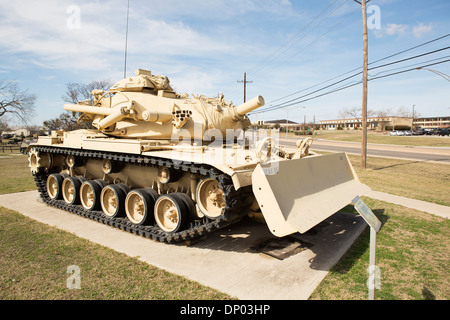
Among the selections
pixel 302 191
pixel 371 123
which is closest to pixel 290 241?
pixel 302 191

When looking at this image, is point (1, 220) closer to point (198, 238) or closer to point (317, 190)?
point (198, 238)

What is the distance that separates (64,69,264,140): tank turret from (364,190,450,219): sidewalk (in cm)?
415

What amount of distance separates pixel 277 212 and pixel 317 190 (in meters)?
1.69

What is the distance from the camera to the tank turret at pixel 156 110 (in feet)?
21.5

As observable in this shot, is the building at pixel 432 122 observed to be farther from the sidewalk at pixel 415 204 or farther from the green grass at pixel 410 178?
the sidewalk at pixel 415 204

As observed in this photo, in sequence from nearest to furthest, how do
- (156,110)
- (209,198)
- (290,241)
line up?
1. (209,198)
2. (290,241)
3. (156,110)

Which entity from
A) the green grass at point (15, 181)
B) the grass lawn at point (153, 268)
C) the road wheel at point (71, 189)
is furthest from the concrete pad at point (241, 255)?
the green grass at point (15, 181)

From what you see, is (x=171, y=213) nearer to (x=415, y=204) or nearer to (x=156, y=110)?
(x=156, y=110)

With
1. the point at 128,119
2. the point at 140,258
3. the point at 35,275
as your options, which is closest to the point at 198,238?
the point at 140,258

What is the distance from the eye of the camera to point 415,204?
9047 mm

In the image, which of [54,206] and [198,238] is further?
[54,206]

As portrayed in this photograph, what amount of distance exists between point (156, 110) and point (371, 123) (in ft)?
302

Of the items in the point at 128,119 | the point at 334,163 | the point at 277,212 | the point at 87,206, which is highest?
the point at 128,119
